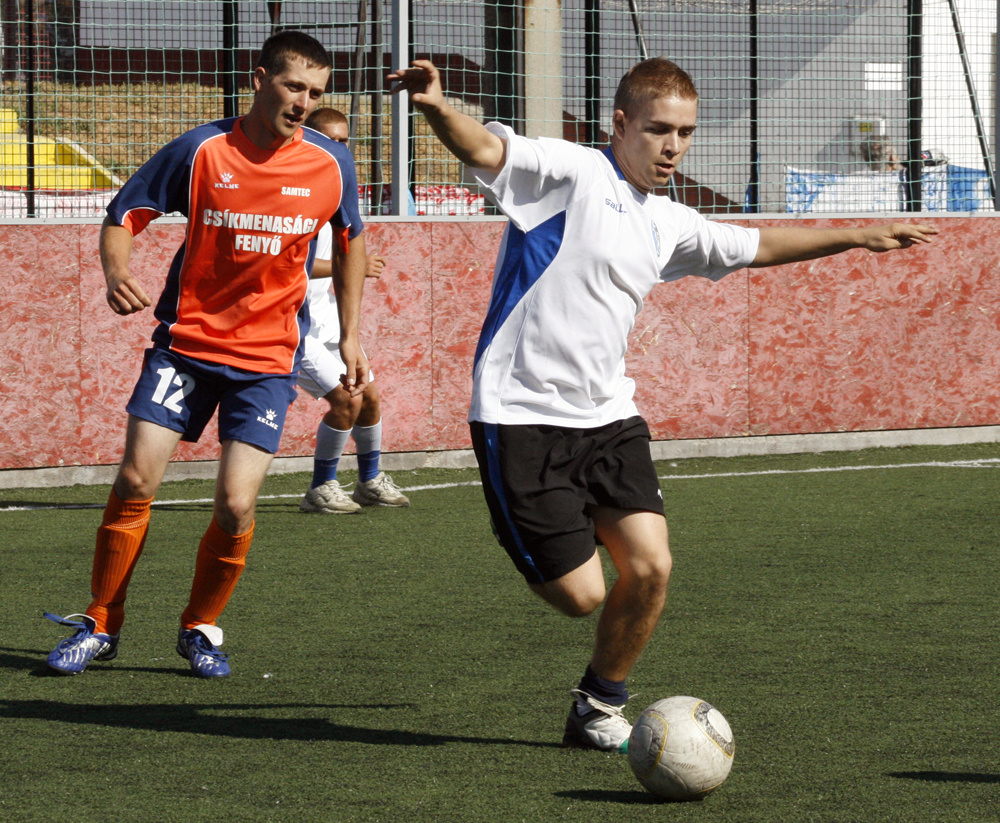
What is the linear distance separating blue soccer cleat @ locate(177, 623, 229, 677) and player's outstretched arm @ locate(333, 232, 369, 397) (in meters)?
0.91

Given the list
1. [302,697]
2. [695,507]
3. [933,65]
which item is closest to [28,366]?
[695,507]

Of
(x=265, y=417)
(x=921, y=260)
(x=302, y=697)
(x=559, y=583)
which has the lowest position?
(x=302, y=697)

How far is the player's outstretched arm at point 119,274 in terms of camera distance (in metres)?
4.39

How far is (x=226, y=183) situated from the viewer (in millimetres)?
4781

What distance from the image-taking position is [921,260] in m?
10.4

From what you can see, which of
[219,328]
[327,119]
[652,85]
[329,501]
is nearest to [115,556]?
[219,328]

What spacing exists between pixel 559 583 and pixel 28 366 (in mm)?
5616

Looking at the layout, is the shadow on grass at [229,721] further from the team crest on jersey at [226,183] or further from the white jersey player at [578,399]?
the team crest on jersey at [226,183]

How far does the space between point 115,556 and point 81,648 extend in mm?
313

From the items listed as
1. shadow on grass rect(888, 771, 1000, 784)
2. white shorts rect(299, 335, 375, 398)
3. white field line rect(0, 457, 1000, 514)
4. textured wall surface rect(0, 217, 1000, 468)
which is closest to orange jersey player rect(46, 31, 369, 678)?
shadow on grass rect(888, 771, 1000, 784)

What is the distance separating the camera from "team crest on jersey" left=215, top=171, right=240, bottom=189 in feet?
15.7

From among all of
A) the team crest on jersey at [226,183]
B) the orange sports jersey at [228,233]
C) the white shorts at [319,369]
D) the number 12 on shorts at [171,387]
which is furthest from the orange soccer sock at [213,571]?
the white shorts at [319,369]

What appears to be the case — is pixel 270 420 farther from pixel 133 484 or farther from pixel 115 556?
pixel 115 556

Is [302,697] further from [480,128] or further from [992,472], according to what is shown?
[992,472]
